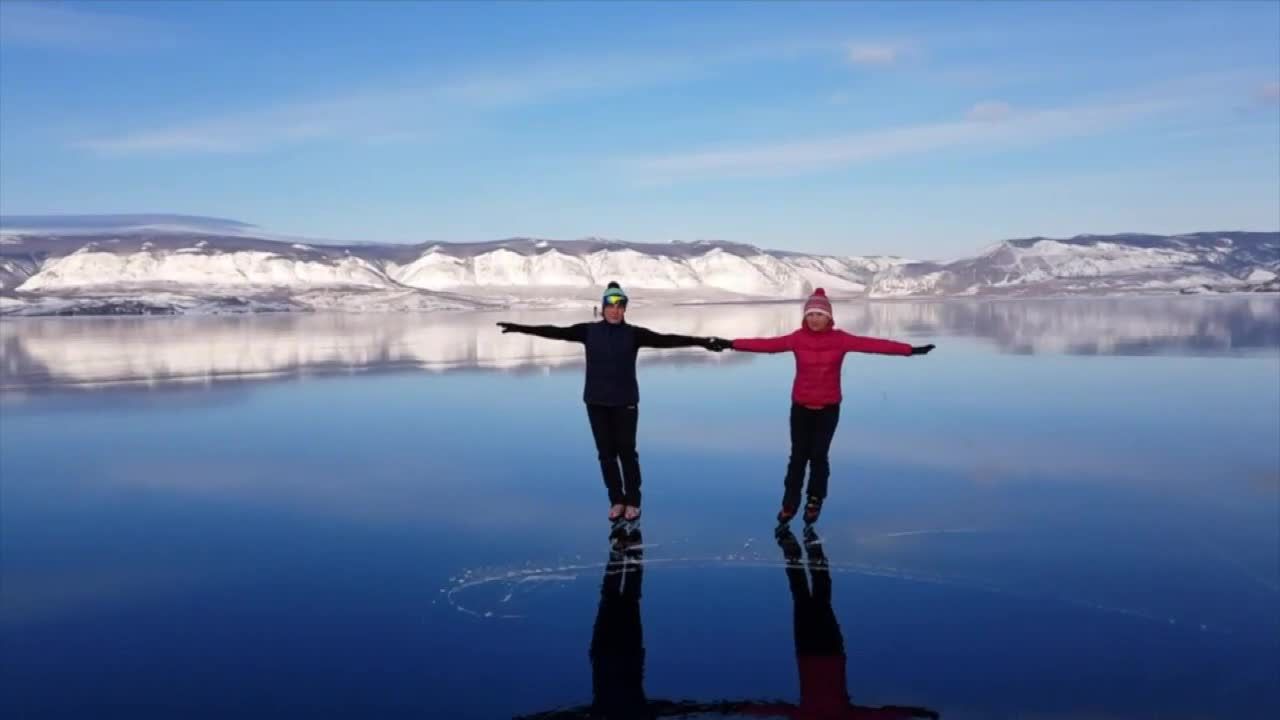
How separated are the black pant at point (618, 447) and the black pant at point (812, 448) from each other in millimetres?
1175

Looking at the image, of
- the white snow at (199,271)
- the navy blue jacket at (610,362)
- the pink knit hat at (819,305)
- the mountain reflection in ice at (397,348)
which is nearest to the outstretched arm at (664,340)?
the navy blue jacket at (610,362)

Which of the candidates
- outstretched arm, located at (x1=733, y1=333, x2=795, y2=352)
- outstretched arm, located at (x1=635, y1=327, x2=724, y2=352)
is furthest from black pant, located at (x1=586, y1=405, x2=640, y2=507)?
outstretched arm, located at (x1=733, y1=333, x2=795, y2=352)

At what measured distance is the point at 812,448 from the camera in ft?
28.0

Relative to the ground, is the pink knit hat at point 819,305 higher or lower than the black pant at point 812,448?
higher

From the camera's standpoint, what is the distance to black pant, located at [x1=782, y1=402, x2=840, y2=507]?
27.7 feet

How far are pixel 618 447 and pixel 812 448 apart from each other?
1.49 m

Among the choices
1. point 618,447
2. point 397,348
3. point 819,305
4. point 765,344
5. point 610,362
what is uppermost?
point 819,305

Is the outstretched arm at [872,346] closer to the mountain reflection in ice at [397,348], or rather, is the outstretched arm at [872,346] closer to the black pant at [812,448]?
the black pant at [812,448]

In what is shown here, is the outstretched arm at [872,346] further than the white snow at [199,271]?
No

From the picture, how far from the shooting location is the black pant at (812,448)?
332 inches

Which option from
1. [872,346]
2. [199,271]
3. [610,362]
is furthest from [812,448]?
[199,271]

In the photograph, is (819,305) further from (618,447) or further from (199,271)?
(199,271)

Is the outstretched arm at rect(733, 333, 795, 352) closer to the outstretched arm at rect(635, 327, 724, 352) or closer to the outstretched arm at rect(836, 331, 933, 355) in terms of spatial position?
the outstretched arm at rect(635, 327, 724, 352)

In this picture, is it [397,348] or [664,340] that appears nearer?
[664,340]
